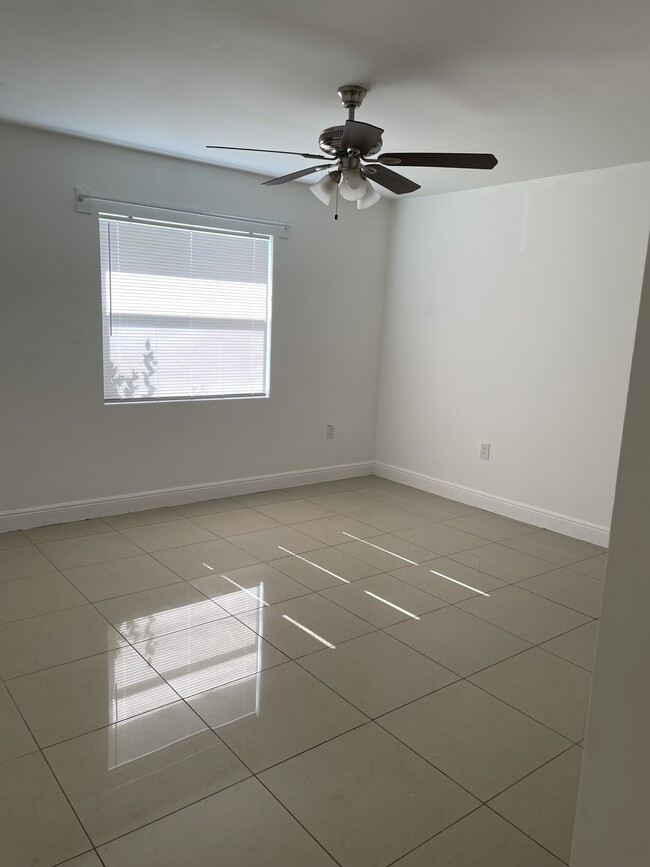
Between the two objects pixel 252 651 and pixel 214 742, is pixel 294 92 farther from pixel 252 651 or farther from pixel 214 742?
pixel 214 742

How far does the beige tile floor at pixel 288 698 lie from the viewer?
1628 millimetres

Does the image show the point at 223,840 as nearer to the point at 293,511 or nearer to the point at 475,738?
the point at 475,738

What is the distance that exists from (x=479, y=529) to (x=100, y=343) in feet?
9.04

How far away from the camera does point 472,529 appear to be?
13.6 ft

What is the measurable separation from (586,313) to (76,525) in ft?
11.4

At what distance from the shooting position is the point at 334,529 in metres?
4.05

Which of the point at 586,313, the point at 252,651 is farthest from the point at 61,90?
the point at 586,313

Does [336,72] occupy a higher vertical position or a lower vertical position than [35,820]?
higher

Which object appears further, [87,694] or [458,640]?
[458,640]

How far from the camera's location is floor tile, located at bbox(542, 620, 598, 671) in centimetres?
255

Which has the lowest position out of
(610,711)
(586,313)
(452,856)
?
(452,856)

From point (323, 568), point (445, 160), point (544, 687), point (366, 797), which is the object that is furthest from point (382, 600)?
point (445, 160)

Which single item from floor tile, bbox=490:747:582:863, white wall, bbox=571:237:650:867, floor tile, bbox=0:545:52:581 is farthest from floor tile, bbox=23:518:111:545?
white wall, bbox=571:237:650:867

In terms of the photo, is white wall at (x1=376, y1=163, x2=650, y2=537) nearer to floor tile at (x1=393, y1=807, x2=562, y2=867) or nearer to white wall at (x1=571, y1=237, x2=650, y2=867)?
floor tile at (x1=393, y1=807, x2=562, y2=867)
